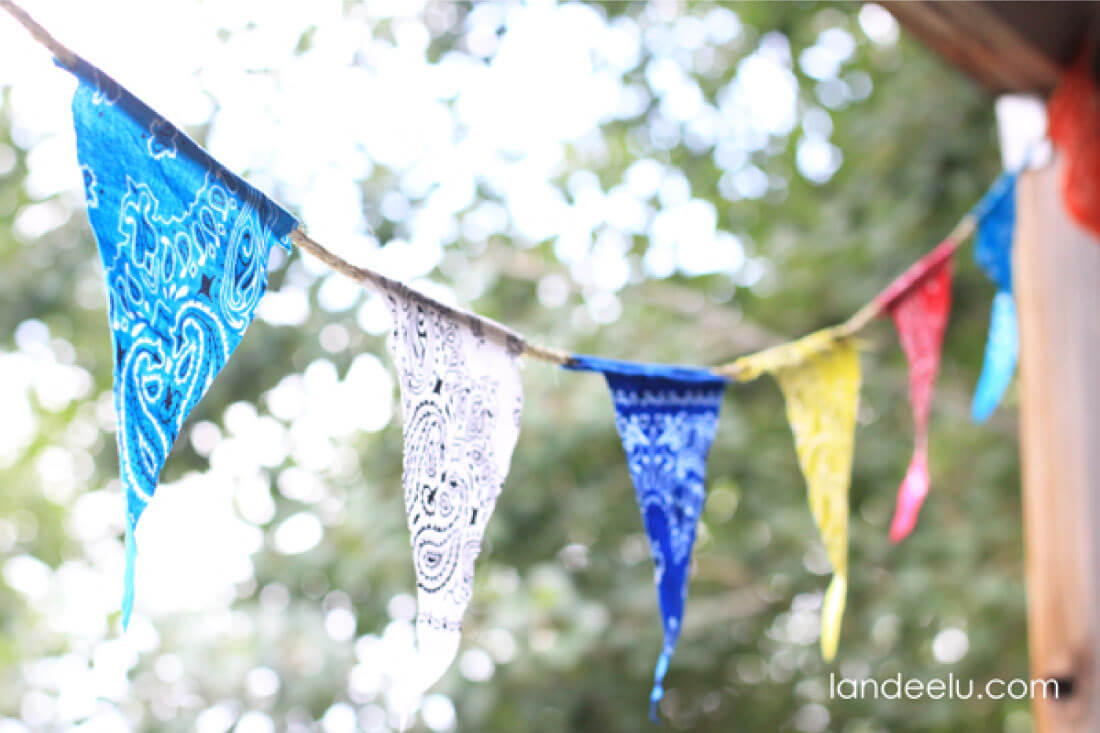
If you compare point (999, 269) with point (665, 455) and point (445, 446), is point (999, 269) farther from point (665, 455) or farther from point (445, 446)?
point (445, 446)

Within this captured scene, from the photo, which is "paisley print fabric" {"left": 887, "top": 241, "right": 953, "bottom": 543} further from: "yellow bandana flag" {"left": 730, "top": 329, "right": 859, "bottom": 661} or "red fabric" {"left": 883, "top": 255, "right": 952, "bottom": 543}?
"yellow bandana flag" {"left": 730, "top": 329, "right": 859, "bottom": 661}

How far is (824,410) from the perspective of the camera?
125 centimetres

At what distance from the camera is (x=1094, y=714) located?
146cm

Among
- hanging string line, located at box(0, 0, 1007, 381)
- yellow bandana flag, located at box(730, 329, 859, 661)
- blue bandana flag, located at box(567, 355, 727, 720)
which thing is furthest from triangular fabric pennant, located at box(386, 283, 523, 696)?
yellow bandana flag, located at box(730, 329, 859, 661)

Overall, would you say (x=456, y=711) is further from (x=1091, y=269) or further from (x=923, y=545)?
(x=1091, y=269)

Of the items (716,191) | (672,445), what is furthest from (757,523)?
(672,445)

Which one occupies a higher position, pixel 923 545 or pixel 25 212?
pixel 25 212

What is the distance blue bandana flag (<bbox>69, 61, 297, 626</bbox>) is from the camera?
57 centimetres

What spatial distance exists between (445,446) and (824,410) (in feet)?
1.89

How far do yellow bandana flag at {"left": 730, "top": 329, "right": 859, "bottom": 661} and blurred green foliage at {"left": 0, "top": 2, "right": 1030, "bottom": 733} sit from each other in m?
0.81

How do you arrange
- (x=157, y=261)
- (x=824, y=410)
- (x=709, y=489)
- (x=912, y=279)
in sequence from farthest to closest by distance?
(x=709, y=489) < (x=912, y=279) < (x=824, y=410) < (x=157, y=261)

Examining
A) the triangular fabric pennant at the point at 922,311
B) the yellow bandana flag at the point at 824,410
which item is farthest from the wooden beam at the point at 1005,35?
the yellow bandana flag at the point at 824,410

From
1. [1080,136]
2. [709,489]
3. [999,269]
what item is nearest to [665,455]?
[999,269]

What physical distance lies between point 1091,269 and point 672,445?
845mm
